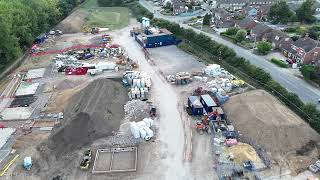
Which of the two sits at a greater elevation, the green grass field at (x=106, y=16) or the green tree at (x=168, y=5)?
the green tree at (x=168, y=5)

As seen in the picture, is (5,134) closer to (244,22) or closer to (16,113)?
(16,113)

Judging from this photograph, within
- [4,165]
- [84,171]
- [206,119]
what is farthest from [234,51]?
[4,165]

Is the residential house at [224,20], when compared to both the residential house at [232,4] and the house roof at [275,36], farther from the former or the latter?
the residential house at [232,4]

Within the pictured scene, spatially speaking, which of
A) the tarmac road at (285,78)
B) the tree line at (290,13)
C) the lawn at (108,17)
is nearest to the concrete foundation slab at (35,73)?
the lawn at (108,17)

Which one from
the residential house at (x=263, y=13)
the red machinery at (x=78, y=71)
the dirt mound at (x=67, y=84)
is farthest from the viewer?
the residential house at (x=263, y=13)

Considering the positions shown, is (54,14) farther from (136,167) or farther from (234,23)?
(136,167)

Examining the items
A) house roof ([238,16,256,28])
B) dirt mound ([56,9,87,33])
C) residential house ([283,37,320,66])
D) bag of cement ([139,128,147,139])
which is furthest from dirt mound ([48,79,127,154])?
dirt mound ([56,9,87,33])
